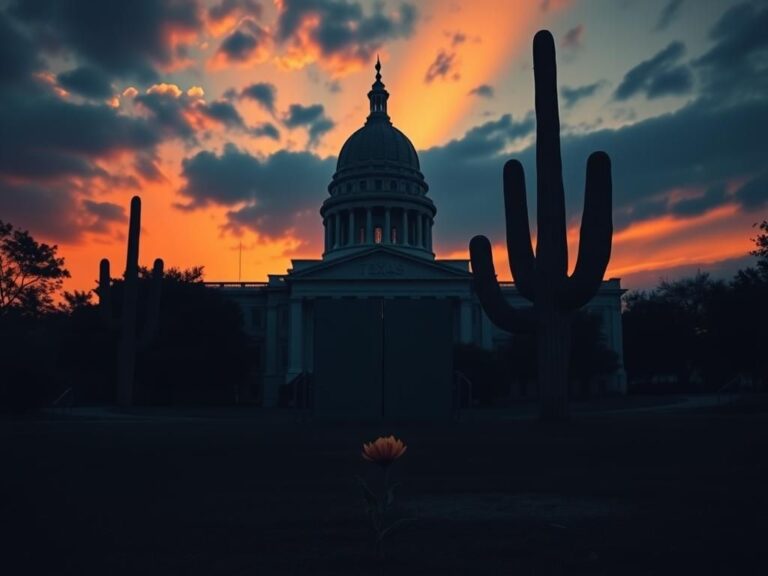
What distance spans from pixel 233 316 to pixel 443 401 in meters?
42.5

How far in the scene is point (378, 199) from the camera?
8569 centimetres

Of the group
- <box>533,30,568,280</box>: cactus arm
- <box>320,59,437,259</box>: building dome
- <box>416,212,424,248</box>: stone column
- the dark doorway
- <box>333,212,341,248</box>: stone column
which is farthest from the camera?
<box>416,212,424,248</box>: stone column

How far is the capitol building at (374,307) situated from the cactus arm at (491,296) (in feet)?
4.91

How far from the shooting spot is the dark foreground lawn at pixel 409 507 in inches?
218

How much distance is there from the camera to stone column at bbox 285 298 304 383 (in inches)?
2886

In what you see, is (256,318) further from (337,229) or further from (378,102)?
(378,102)

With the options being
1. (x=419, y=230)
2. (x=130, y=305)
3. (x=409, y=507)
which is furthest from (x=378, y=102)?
(x=409, y=507)

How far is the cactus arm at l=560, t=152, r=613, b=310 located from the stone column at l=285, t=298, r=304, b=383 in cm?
5707

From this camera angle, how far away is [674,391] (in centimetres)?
6544

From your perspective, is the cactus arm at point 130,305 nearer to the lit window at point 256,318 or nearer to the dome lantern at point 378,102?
the lit window at point 256,318

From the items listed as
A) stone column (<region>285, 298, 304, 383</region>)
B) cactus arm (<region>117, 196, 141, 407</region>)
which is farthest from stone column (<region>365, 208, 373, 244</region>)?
cactus arm (<region>117, 196, 141, 407</region>)

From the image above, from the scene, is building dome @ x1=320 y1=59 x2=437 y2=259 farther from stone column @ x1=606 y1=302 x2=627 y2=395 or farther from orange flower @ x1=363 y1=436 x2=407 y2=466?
orange flower @ x1=363 y1=436 x2=407 y2=466

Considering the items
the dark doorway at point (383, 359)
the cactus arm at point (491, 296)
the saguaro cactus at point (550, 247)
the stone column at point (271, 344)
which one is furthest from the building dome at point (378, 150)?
the saguaro cactus at point (550, 247)

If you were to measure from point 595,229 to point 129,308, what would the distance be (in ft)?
77.9
